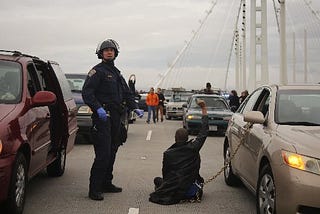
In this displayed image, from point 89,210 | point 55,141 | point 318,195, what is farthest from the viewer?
point 55,141

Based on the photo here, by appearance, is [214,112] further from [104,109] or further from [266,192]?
[266,192]

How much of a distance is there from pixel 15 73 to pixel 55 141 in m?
1.56

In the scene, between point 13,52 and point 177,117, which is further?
point 177,117

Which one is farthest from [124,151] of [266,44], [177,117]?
[266,44]

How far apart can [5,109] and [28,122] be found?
0.39 metres

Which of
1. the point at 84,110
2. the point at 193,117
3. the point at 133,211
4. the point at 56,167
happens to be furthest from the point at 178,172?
the point at 193,117

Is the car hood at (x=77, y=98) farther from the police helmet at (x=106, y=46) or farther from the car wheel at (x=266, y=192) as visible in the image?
the car wheel at (x=266, y=192)

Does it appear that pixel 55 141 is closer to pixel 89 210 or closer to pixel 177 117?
pixel 89 210

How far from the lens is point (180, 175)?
6.50 meters

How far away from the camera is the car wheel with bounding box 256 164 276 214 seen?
16.2 ft

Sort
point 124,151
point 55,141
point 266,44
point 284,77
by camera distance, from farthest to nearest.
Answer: point 266,44
point 284,77
point 124,151
point 55,141

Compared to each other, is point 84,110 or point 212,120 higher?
point 84,110

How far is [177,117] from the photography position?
2856 centimetres

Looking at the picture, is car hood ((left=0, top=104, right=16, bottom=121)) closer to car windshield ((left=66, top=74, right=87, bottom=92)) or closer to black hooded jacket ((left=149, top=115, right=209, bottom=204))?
black hooded jacket ((left=149, top=115, right=209, bottom=204))
